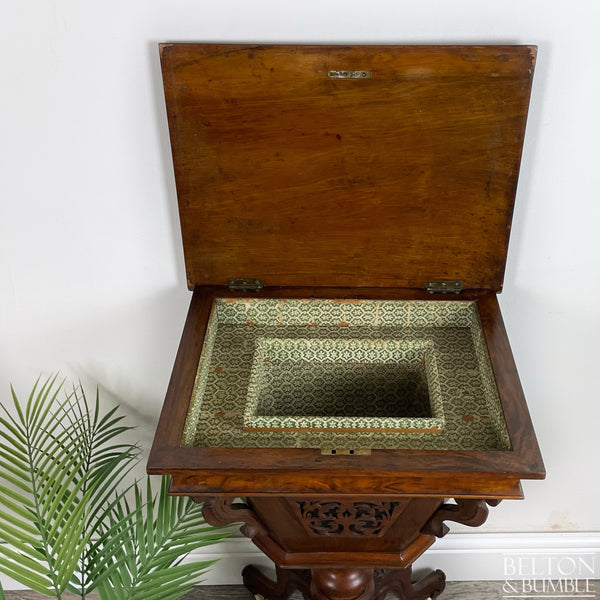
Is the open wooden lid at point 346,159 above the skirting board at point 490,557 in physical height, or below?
above

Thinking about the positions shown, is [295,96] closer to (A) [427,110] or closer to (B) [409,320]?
(A) [427,110]

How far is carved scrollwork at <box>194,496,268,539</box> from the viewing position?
1.43 metres

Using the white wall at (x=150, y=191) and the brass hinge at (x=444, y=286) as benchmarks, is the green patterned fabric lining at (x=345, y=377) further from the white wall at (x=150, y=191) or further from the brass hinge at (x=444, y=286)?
the white wall at (x=150, y=191)

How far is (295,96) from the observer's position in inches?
55.4

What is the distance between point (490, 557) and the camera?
7.34 ft

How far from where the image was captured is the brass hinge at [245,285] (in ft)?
5.39

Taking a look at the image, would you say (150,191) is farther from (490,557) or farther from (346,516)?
(490,557)

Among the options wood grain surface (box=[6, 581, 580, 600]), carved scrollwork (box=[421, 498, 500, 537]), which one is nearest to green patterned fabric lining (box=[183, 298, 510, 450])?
carved scrollwork (box=[421, 498, 500, 537])

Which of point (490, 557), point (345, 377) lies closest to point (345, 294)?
point (345, 377)

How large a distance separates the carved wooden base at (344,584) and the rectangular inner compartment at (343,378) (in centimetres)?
44

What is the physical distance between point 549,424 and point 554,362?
0.21m

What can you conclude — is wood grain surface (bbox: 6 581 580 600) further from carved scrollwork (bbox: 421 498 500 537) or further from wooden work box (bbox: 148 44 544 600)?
carved scrollwork (bbox: 421 498 500 537)

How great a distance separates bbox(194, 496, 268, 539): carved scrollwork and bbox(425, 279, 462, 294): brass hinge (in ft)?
2.02

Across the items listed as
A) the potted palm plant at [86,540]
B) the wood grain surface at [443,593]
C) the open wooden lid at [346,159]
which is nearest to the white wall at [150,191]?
the open wooden lid at [346,159]
